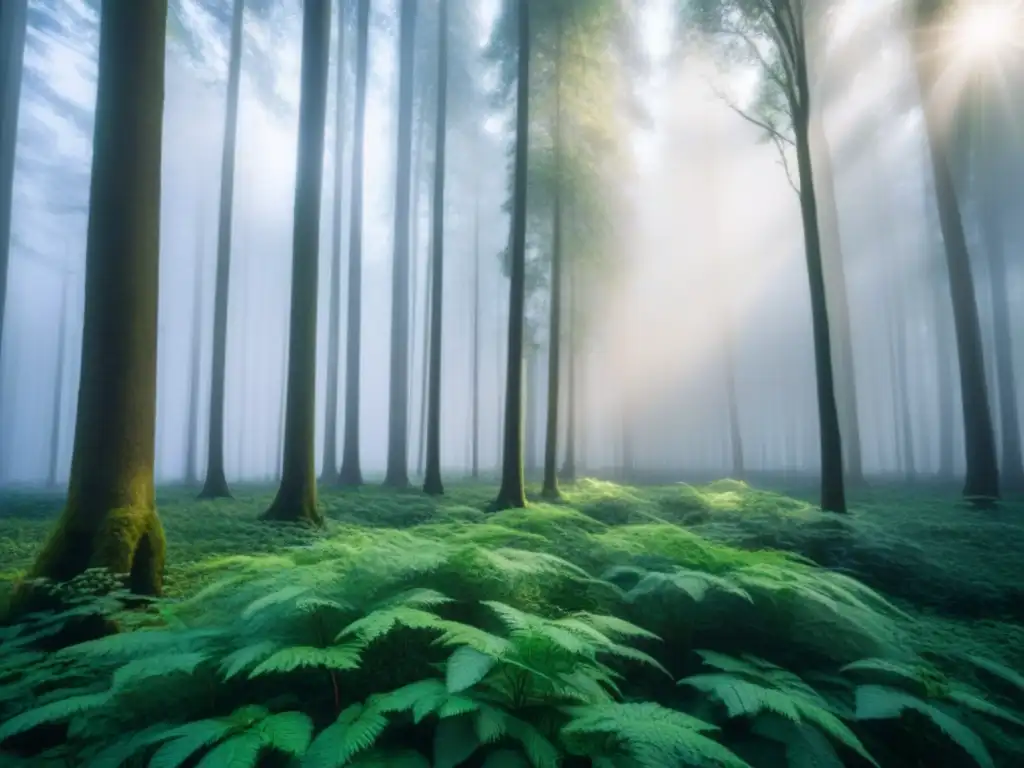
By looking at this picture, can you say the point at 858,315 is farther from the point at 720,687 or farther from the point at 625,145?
the point at 720,687

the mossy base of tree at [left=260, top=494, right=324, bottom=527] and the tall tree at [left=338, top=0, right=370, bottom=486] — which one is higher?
the tall tree at [left=338, top=0, right=370, bottom=486]

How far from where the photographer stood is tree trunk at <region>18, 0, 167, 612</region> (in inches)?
171

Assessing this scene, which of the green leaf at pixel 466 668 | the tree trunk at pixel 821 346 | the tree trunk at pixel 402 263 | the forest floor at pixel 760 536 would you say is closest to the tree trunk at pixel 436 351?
the forest floor at pixel 760 536

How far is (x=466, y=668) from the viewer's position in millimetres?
2043

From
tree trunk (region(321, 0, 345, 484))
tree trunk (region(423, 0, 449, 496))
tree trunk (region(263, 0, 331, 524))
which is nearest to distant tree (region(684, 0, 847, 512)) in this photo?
tree trunk (region(423, 0, 449, 496))

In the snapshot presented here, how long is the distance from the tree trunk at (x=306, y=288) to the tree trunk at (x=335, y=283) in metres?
9.42

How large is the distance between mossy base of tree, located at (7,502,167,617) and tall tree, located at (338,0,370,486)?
1303 centimetres

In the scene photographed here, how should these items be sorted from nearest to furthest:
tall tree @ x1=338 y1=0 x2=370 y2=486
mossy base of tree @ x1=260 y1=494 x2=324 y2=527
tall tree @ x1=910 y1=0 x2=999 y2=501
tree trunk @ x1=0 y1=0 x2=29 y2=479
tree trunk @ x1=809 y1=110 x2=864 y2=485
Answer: mossy base of tree @ x1=260 y1=494 x2=324 y2=527 < tall tree @ x1=910 y1=0 x2=999 y2=501 < tree trunk @ x1=0 y1=0 x2=29 y2=479 < tall tree @ x1=338 y1=0 x2=370 y2=486 < tree trunk @ x1=809 y1=110 x2=864 y2=485

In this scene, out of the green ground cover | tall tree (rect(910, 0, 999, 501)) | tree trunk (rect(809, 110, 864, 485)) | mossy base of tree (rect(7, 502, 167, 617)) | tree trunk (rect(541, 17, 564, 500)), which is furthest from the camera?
tree trunk (rect(809, 110, 864, 485))

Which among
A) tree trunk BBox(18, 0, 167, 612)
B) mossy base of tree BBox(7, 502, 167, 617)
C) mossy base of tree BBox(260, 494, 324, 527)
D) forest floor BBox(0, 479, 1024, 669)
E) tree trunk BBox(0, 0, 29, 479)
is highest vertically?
tree trunk BBox(0, 0, 29, 479)

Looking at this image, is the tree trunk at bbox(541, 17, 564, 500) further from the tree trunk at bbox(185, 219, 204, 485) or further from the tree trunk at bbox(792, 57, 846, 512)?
the tree trunk at bbox(185, 219, 204, 485)

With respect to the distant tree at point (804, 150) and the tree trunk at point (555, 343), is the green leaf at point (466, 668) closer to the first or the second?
the distant tree at point (804, 150)

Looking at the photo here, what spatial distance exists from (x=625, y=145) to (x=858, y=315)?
138 feet

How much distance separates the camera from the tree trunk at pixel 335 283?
1939 centimetres
